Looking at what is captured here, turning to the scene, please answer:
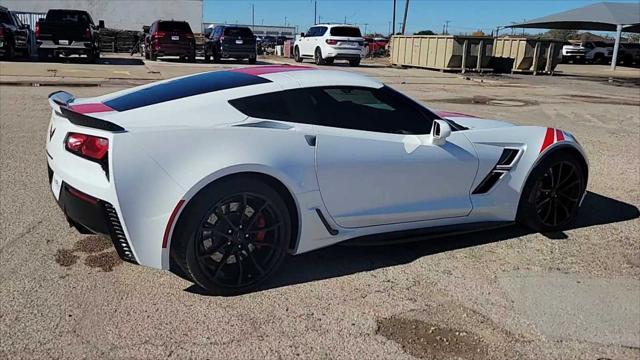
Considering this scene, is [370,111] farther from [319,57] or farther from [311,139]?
[319,57]

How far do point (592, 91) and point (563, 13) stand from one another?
2723cm

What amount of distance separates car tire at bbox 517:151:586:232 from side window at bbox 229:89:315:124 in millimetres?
2021

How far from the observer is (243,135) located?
3465 millimetres

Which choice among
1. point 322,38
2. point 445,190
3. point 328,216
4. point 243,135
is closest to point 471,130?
point 445,190

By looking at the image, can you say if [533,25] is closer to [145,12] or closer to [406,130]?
[145,12]

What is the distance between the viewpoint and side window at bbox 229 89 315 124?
367 centimetres

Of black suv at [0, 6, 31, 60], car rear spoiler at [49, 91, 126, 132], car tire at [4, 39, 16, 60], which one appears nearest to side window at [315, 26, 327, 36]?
A: black suv at [0, 6, 31, 60]

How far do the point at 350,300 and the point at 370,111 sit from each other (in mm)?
1386

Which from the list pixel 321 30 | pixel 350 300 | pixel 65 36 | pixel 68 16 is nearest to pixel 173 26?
pixel 68 16

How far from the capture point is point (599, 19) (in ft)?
130

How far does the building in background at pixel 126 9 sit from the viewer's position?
172ft

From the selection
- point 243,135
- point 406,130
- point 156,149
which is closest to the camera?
point 156,149

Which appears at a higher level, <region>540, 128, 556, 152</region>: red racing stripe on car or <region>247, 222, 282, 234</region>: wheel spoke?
<region>540, 128, 556, 152</region>: red racing stripe on car

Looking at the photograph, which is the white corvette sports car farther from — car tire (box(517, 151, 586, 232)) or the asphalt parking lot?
the asphalt parking lot
